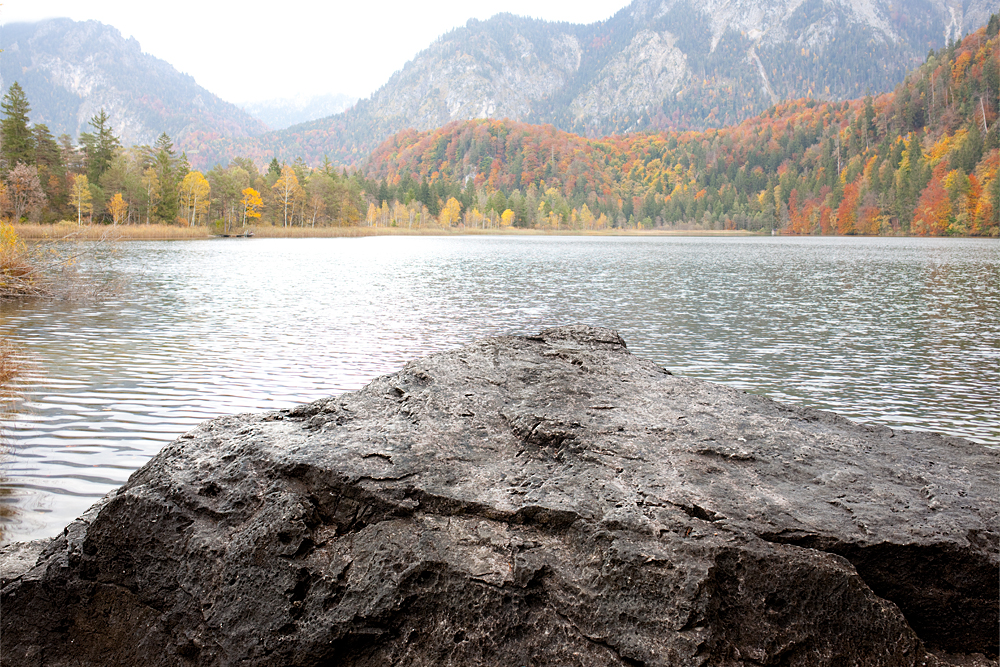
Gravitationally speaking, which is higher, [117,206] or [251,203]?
[251,203]

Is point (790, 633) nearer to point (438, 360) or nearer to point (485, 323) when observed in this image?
point (438, 360)

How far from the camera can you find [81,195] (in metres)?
70.9

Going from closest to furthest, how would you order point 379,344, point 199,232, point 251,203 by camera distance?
1. point 379,344
2. point 199,232
3. point 251,203

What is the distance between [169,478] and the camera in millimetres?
3553

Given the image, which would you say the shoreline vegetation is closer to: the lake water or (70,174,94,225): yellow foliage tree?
the lake water

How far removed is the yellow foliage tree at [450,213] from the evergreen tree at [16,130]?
279 ft

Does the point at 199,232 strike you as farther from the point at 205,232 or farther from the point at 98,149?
the point at 98,149

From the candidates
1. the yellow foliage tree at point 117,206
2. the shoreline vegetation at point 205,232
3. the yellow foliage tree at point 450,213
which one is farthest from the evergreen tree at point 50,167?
the yellow foliage tree at point 450,213

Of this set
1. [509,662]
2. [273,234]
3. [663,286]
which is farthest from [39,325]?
[273,234]

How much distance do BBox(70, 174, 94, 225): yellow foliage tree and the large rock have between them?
81.2 metres

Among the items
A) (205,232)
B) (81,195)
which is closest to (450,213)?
(205,232)

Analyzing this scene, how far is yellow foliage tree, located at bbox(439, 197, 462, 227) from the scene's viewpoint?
5812 inches

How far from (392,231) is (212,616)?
12133 cm

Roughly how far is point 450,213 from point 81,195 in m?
85.9
